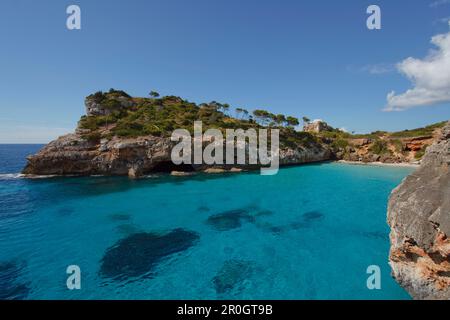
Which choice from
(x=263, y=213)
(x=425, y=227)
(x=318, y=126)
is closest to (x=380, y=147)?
(x=318, y=126)

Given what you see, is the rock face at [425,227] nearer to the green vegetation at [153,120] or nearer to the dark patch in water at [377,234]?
the dark patch in water at [377,234]

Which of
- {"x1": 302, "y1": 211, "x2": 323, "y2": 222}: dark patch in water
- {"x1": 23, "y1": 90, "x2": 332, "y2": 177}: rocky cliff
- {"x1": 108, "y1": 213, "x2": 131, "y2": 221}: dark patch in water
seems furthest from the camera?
{"x1": 23, "y1": 90, "x2": 332, "y2": 177}: rocky cliff

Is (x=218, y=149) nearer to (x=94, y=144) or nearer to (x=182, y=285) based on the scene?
(x=94, y=144)

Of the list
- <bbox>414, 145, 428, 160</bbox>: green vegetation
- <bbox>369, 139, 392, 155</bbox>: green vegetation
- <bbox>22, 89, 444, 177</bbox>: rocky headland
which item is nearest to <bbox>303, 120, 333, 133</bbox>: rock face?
<bbox>22, 89, 444, 177</bbox>: rocky headland

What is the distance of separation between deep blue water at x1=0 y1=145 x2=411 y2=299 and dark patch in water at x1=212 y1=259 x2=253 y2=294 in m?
0.05

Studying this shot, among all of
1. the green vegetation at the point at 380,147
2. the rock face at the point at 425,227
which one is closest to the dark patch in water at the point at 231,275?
the rock face at the point at 425,227

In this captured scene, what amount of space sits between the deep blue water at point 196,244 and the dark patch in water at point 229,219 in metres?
0.08

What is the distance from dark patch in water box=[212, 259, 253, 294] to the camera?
27.6 feet

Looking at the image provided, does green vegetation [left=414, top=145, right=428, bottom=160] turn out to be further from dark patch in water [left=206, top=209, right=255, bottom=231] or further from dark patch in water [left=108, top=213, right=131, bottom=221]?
dark patch in water [left=108, top=213, right=131, bottom=221]

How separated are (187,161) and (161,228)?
23.1 metres

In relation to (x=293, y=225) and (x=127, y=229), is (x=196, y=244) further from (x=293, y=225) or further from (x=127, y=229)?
(x=293, y=225)

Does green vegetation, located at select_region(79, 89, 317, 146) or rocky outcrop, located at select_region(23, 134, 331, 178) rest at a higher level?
green vegetation, located at select_region(79, 89, 317, 146)

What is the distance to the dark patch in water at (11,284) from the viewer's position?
26.5 feet
